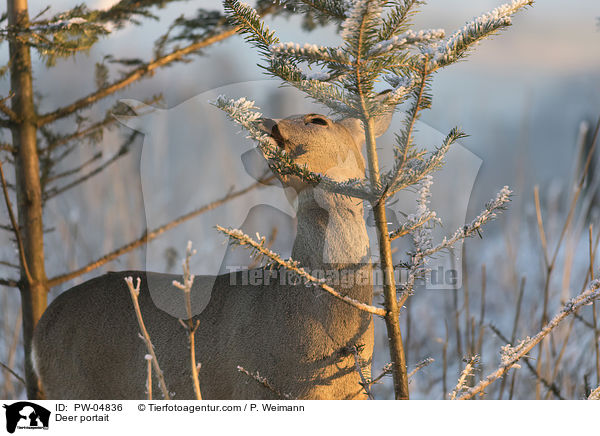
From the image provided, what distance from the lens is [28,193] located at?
6.26 feet

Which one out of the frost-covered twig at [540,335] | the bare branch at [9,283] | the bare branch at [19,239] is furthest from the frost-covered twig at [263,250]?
the bare branch at [9,283]

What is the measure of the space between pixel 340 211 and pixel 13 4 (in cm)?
133

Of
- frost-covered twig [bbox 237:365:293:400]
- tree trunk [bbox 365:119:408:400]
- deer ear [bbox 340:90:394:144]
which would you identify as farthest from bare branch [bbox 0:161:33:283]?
tree trunk [bbox 365:119:408:400]

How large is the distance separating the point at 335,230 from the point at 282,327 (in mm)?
269

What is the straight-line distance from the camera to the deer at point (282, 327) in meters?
1.31

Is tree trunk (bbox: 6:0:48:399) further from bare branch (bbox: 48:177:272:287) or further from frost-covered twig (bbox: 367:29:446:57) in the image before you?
frost-covered twig (bbox: 367:29:446:57)

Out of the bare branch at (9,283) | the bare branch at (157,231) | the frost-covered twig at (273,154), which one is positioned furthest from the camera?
the bare branch at (9,283)

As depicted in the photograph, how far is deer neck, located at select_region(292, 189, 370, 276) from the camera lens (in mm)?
1318

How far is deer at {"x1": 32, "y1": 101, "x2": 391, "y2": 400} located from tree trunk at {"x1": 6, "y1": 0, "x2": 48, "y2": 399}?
0.32 m
